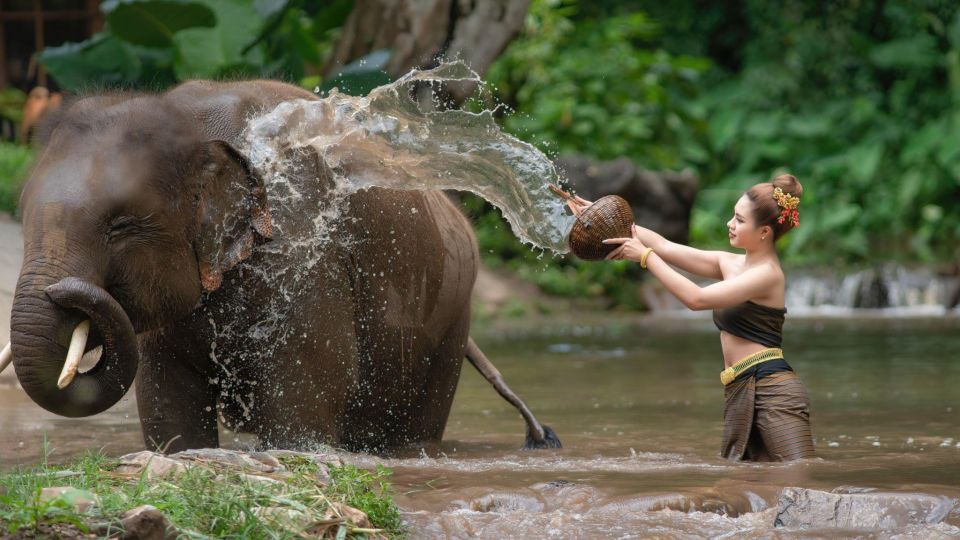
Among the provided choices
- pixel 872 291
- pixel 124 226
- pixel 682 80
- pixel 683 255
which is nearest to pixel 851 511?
pixel 683 255

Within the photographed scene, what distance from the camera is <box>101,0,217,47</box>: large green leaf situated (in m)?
12.6

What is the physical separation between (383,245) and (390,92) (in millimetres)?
679

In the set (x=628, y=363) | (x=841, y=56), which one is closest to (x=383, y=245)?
(x=628, y=363)

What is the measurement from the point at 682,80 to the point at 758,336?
63.6 feet

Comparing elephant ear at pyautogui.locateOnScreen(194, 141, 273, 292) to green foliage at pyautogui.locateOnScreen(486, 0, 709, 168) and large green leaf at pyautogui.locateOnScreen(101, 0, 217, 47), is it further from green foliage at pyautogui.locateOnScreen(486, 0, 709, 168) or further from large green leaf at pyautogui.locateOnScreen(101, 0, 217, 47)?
green foliage at pyautogui.locateOnScreen(486, 0, 709, 168)

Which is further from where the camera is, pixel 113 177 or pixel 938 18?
pixel 938 18

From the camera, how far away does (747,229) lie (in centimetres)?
605

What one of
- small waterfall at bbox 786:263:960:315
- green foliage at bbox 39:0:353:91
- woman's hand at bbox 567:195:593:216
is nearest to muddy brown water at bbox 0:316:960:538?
→ woman's hand at bbox 567:195:593:216

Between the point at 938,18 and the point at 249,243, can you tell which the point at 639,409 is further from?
the point at 938,18

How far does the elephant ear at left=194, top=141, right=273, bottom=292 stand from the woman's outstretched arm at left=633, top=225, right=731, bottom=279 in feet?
5.93

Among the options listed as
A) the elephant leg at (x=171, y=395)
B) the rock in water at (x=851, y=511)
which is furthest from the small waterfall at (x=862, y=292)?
the rock in water at (x=851, y=511)

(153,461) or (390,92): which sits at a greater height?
(390,92)

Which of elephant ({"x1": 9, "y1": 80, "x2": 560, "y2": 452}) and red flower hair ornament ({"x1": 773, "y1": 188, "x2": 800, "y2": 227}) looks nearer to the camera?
elephant ({"x1": 9, "y1": 80, "x2": 560, "y2": 452})

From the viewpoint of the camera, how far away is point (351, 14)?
13.7 m
